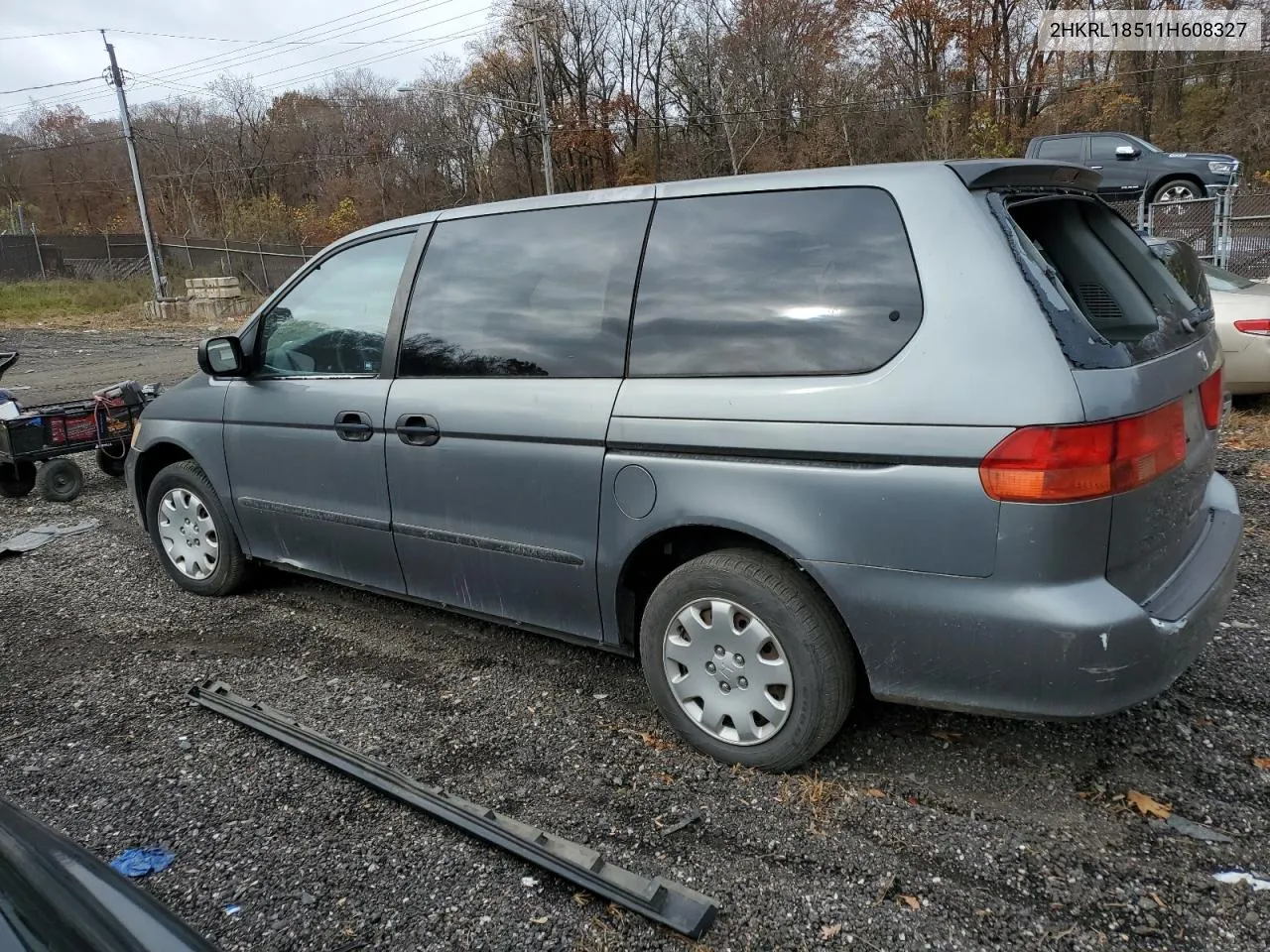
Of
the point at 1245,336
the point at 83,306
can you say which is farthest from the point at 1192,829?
the point at 83,306

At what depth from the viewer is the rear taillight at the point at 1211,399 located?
2.93 metres

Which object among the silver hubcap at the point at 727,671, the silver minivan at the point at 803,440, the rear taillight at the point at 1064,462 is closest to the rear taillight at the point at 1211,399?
the silver minivan at the point at 803,440

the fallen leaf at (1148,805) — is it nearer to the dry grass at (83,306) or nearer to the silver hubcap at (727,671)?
the silver hubcap at (727,671)

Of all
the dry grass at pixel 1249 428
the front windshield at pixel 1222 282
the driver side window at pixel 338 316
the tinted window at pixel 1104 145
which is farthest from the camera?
the tinted window at pixel 1104 145

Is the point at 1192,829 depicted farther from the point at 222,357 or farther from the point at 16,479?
the point at 16,479

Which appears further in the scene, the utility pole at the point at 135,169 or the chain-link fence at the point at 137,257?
the chain-link fence at the point at 137,257

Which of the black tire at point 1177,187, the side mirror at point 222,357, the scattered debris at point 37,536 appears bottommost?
the scattered debris at point 37,536

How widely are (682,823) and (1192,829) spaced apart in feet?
4.73

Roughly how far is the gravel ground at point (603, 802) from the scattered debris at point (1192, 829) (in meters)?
0.03

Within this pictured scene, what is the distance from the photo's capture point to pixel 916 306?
2.51 m

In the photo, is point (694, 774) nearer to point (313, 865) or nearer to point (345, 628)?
point (313, 865)

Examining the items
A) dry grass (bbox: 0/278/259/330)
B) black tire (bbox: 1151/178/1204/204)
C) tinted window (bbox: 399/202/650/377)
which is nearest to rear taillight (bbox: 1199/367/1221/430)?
tinted window (bbox: 399/202/650/377)

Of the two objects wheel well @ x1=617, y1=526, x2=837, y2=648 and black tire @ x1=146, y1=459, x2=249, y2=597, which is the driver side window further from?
wheel well @ x1=617, y1=526, x2=837, y2=648

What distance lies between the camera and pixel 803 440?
103 inches
